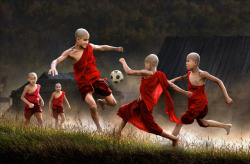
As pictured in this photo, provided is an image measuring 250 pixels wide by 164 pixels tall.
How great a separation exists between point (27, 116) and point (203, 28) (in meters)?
21.2

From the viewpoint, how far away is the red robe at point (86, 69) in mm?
8023

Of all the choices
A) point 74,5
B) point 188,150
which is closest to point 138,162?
point 188,150

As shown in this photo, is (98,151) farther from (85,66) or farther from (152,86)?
(85,66)

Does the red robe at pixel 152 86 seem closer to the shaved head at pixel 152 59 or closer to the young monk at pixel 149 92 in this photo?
the young monk at pixel 149 92

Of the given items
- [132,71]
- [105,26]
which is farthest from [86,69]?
[105,26]

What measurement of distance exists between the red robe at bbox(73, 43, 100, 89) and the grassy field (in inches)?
47.0

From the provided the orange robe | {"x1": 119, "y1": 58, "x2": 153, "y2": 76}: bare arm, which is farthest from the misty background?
{"x1": 119, "y1": 58, "x2": 153, "y2": 76}: bare arm

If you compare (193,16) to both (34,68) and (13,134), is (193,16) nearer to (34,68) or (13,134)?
(34,68)

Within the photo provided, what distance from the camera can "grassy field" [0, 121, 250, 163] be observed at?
21.5ft

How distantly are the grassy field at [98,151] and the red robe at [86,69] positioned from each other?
47.0 inches

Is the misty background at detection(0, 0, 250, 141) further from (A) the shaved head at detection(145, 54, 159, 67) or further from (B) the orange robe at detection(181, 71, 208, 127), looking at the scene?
(A) the shaved head at detection(145, 54, 159, 67)

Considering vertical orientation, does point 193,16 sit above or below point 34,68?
above

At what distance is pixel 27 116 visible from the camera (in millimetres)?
10086

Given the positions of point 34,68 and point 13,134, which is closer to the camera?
point 13,134
